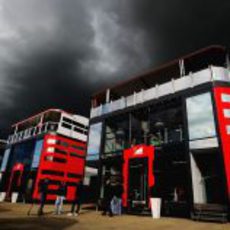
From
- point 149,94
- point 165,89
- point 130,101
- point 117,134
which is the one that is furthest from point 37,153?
point 165,89

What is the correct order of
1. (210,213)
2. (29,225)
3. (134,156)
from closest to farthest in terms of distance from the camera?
1. (29,225)
2. (210,213)
3. (134,156)

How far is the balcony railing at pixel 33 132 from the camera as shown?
28.0 m

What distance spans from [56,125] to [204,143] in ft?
65.3

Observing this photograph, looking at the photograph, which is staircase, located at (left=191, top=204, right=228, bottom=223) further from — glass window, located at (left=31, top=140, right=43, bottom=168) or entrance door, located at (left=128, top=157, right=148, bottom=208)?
glass window, located at (left=31, top=140, right=43, bottom=168)

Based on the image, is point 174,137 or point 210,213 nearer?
point 210,213

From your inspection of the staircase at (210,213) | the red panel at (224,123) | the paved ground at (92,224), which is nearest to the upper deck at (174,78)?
the red panel at (224,123)

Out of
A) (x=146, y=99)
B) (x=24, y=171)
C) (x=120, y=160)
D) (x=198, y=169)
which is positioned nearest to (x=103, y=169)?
(x=120, y=160)

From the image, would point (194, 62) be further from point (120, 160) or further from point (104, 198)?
point (104, 198)

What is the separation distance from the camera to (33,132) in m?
30.0

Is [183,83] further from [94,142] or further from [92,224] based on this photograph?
[92,224]

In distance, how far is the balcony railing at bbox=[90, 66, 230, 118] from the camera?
46.7 feet

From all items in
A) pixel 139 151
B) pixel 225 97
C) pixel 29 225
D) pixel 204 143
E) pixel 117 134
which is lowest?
pixel 29 225

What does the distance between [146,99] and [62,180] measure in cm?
1522

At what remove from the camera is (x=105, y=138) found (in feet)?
64.6
